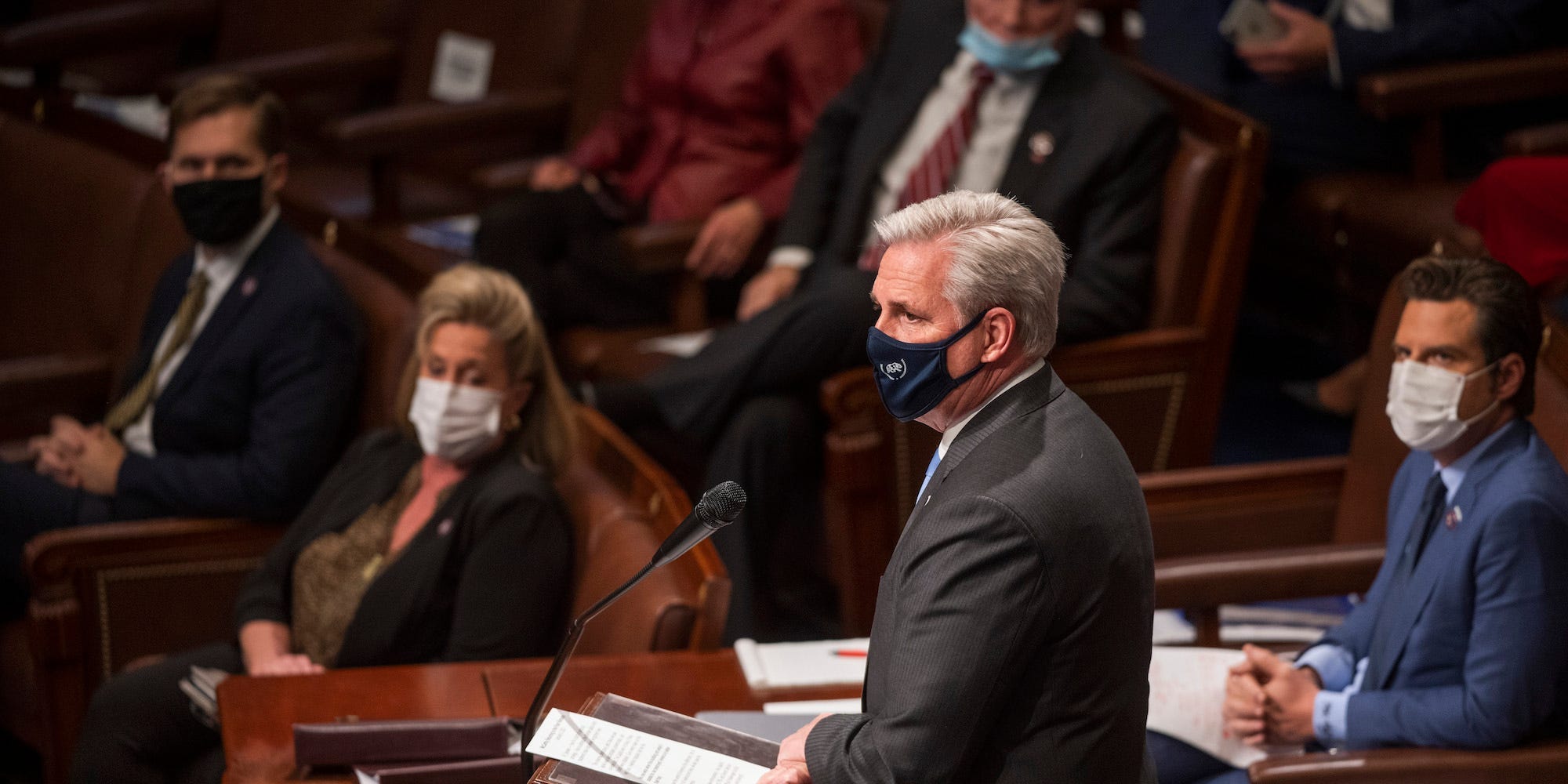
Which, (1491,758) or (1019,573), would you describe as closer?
(1019,573)

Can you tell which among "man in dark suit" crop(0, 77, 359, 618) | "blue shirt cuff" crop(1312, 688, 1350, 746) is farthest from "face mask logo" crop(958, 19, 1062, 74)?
"blue shirt cuff" crop(1312, 688, 1350, 746)

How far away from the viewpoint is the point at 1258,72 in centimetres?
390

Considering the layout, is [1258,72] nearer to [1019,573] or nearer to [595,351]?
[595,351]

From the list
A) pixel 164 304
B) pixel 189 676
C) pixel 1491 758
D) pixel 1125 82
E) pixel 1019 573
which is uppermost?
pixel 1125 82

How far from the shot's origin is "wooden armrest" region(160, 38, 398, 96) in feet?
14.4

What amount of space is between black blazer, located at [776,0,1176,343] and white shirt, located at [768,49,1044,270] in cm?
2

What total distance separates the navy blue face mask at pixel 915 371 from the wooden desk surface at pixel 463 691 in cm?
64

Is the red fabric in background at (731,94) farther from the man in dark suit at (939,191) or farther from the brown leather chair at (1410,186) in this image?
the brown leather chair at (1410,186)

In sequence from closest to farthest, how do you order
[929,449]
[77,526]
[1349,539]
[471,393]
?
[471,393]
[1349,539]
[77,526]
[929,449]

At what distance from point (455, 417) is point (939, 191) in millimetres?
1309

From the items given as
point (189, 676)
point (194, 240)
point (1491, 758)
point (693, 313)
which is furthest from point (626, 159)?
point (1491, 758)

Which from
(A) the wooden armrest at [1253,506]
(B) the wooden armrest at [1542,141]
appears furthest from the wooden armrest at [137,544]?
(B) the wooden armrest at [1542,141]

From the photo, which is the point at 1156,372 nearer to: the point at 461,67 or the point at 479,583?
the point at 479,583

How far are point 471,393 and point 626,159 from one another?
1713 mm
